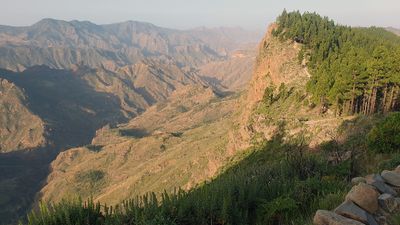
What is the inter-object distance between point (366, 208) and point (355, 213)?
3.29ft

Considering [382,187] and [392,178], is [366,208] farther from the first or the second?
[392,178]

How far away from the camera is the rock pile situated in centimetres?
1263

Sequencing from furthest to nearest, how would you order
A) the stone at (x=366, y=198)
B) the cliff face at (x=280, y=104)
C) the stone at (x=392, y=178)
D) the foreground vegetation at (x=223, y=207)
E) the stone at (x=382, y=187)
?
the cliff face at (x=280, y=104) → the foreground vegetation at (x=223, y=207) → the stone at (x=392, y=178) → the stone at (x=382, y=187) → the stone at (x=366, y=198)

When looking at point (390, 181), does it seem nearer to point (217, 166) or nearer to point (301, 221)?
point (301, 221)

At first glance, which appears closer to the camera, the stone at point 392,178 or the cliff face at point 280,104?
the stone at point 392,178

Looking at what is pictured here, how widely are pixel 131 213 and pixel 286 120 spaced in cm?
7128

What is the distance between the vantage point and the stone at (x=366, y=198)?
13.8 metres

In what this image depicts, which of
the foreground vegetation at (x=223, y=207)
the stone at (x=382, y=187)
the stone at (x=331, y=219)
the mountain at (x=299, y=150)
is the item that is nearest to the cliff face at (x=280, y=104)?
the mountain at (x=299, y=150)

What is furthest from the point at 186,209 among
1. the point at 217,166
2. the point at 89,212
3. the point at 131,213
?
Result: the point at 217,166

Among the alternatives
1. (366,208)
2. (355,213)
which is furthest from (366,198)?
(355,213)

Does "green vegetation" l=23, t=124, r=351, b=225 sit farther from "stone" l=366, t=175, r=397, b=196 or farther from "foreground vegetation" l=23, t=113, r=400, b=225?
"stone" l=366, t=175, r=397, b=196

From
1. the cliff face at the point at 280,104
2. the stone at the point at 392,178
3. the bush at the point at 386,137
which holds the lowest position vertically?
the cliff face at the point at 280,104

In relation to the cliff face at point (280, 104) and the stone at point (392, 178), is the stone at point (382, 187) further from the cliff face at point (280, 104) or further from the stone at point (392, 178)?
the cliff face at point (280, 104)

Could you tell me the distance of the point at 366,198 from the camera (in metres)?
13.9
